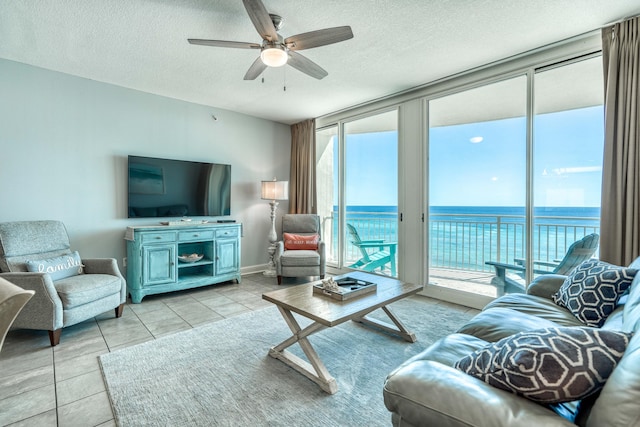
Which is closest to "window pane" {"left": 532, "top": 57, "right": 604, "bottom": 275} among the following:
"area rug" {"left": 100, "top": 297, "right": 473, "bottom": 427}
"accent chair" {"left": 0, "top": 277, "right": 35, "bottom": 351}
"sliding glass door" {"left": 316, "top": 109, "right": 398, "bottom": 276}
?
"area rug" {"left": 100, "top": 297, "right": 473, "bottom": 427}

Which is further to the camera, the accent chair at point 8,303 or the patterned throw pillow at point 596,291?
the patterned throw pillow at point 596,291

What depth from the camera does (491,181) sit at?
3.36 m

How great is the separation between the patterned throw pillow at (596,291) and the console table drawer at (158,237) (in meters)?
3.73

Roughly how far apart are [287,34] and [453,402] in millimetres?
2689

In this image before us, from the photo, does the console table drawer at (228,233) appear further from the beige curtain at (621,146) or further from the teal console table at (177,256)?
the beige curtain at (621,146)

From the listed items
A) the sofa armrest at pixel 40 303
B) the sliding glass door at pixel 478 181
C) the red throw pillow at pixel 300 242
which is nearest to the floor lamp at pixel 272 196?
the red throw pillow at pixel 300 242

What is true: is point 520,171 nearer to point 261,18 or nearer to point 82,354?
point 261,18

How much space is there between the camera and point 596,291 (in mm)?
1674

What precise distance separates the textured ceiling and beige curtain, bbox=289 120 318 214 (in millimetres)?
1515

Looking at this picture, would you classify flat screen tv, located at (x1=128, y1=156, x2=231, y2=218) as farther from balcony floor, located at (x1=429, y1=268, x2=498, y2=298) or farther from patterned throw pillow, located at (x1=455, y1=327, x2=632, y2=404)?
patterned throw pillow, located at (x1=455, y1=327, x2=632, y2=404)

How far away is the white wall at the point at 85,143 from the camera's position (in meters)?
2.96

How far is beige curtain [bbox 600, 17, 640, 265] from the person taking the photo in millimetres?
2215

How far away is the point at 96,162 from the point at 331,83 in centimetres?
288

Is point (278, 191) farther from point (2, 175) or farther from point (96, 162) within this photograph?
point (2, 175)
